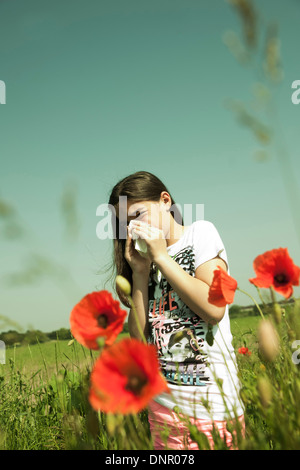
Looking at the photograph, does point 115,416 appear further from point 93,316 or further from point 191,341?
point 191,341

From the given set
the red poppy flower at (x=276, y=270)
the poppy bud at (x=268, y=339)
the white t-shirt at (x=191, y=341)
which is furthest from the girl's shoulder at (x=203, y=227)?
the poppy bud at (x=268, y=339)

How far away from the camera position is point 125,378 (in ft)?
2.17

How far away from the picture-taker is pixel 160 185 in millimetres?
2203

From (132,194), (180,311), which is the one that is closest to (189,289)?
(180,311)

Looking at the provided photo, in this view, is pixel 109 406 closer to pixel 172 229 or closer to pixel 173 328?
pixel 173 328

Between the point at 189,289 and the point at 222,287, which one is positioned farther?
the point at 189,289

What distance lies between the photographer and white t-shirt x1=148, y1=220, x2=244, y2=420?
4.63 feet

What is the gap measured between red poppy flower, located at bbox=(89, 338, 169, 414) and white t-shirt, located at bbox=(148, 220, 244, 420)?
27.5 inches

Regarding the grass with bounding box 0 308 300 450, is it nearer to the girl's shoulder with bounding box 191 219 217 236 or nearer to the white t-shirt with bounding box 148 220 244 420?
the white t-shirt with bounding box 148 220 244 420

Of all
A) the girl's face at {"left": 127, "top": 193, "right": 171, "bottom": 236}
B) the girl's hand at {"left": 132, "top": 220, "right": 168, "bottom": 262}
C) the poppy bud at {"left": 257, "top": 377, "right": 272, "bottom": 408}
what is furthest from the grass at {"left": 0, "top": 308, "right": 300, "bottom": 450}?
the girl's face at {"left": 127, "top": 193, "right": 171, "bottom": 236}

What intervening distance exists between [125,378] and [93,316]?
0.23 m
